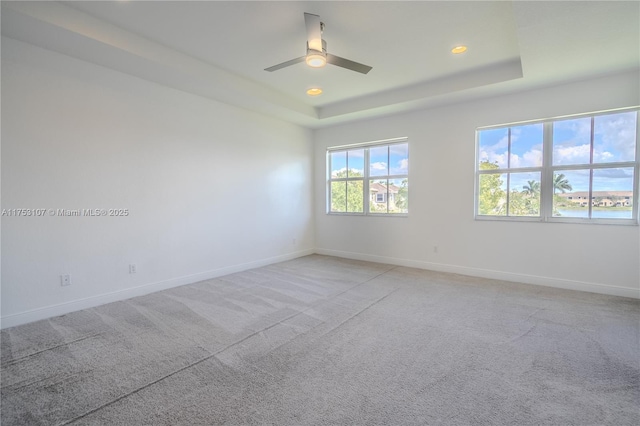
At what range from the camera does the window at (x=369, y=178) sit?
535cm

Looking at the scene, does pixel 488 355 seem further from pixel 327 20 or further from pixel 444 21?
pixel 327 20

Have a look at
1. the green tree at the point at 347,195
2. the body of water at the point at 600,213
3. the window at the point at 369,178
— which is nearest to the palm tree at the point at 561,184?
the body of water at the point at 600,213

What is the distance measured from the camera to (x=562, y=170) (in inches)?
155

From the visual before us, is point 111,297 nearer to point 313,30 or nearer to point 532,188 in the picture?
point 313,30

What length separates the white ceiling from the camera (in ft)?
8.22

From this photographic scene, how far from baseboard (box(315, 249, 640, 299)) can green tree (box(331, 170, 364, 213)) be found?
0.95 metres

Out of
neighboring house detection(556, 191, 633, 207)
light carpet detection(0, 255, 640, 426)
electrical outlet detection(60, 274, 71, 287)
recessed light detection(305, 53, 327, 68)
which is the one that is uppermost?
recessed light detection(305, 53, 327, 68)

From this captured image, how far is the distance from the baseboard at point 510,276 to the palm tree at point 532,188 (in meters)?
1.17

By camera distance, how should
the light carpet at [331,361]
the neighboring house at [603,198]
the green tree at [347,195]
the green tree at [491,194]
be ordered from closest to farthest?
the light carpet at [331,361] → the neighboring house at [603,198] → the green tree at [491,194] → the green tree at [347,195]

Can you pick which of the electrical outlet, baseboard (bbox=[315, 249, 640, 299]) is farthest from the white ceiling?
baseboard (bbox=[315, 249, 640, 299])

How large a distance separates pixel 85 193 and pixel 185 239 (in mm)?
1298

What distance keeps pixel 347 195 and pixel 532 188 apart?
3131 millimetres

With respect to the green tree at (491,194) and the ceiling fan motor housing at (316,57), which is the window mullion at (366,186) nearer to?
the green tree at (491,194)

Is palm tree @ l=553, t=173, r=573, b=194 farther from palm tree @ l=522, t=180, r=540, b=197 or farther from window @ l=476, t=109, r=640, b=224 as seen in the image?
palm tree @ l=522, t=180, r=540, b=197
